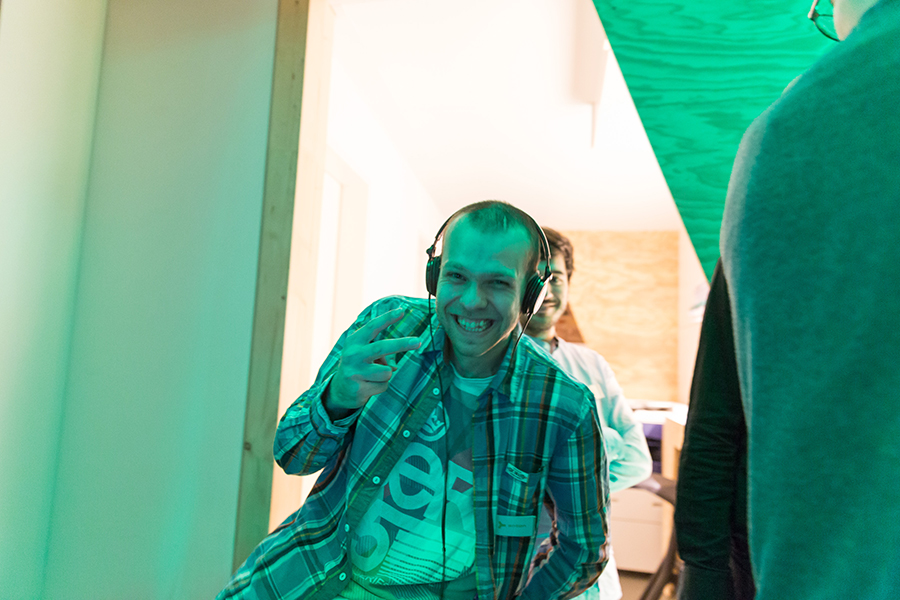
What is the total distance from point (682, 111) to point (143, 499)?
197cm

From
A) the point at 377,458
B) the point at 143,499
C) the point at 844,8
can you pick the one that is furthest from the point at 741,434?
the point at 143,499

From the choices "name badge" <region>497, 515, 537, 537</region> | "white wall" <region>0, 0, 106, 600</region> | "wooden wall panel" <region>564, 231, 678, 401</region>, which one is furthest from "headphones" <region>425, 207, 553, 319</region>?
"wooden wall panel" <region>564, 231, 678, 401</region>

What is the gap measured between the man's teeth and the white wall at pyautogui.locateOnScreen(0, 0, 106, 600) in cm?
135

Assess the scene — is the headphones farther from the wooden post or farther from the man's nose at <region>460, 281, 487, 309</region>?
the wooden post

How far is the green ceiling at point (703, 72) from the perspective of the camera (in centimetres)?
Result: 143

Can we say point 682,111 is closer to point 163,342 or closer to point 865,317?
point 865,317

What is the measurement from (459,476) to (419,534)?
0.12m

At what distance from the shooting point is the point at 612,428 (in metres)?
1.77

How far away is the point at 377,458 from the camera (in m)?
1.05

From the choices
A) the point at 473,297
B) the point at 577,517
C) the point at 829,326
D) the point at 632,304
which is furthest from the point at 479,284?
the point at 632,304

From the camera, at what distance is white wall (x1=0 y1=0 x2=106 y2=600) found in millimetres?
1585

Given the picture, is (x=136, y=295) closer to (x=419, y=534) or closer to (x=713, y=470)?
(x=419, y=534)

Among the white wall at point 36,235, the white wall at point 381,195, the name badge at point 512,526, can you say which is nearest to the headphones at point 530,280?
the name badge at point 512,526

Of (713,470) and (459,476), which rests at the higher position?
(713,470)
